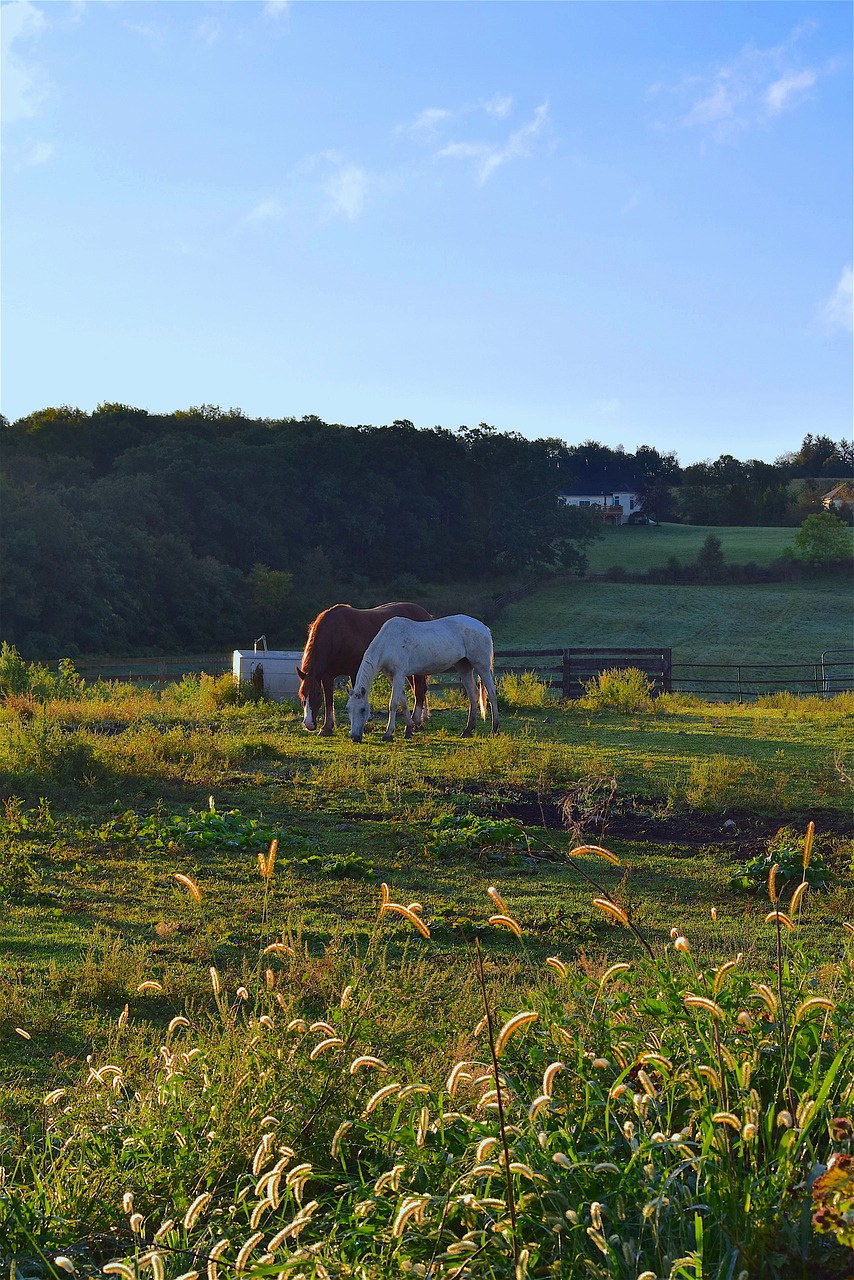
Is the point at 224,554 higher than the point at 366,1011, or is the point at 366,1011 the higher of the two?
the point at 224,554

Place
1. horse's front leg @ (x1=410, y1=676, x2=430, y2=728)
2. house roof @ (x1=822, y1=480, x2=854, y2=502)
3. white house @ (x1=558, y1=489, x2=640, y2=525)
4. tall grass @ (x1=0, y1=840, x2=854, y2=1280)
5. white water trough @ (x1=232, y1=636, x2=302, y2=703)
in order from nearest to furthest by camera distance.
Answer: tall grass @ (x1=0, y1=840, x2=854, y2=1280) < horse's front leg @ (x1=410, y1=676, x2=430, y2=728) < white water trough @ (x1=232, y1=636, x2=302, y2=703) < house roof @ (x1=822, y1=480, x2=854, y2=502) < white house @ (x1=558, y1=489, x2=640, y2=525)

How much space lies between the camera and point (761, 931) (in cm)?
630

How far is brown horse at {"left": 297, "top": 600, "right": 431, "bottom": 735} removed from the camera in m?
15.0

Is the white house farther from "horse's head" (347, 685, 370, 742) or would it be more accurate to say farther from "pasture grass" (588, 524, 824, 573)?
"horse's head" (347, 685, 370, 742)

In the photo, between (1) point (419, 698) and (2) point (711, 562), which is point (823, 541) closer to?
(2) point (711, 562)

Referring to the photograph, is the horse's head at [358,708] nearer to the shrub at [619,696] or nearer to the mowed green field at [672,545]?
the shrub at [619,696]

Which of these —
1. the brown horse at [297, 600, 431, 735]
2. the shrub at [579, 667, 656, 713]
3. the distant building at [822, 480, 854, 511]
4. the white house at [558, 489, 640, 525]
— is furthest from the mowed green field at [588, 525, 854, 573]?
the brown horse at [297, 600, 431, 735]

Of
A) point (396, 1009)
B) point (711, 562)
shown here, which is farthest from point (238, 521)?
point (396, 1009)

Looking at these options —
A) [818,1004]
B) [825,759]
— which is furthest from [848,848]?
[818,1004]

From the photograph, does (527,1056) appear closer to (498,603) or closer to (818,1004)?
(818,1004)

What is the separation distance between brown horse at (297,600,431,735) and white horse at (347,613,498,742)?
443 mm

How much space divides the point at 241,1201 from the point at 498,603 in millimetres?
54074

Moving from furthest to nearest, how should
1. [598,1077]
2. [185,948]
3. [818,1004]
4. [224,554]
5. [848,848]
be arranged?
[224,554], [848,848], [185,948], [598,1077], [818,1004]

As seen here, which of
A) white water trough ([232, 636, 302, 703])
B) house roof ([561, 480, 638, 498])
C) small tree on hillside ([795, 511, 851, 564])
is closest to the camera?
white water trough ([232, 636, 302, 703])
